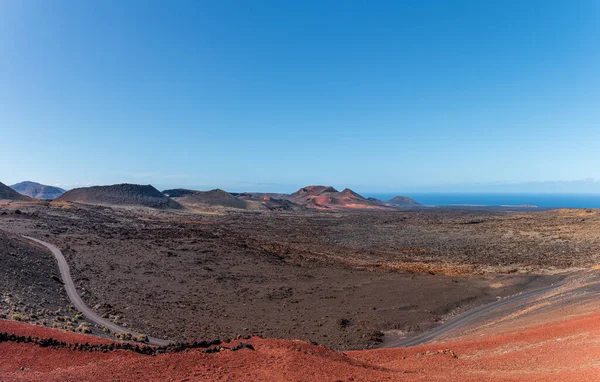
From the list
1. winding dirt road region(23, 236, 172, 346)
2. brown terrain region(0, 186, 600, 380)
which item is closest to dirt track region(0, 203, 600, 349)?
brown terrain region(0, 186, 600, 380)

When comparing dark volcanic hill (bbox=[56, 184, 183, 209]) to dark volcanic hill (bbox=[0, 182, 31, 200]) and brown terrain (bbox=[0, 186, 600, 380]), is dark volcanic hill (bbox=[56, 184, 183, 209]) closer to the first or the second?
dark volcanic hill (bbox=[0, 182, 31, 200])

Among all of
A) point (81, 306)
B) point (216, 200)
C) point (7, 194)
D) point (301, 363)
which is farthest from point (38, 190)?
point (301, 363)

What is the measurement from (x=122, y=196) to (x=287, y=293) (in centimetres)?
8544

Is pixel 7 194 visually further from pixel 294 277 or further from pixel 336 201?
pixel 336 201

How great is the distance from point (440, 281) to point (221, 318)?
53.1 ft

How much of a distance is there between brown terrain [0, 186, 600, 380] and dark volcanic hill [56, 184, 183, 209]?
48.7 meters

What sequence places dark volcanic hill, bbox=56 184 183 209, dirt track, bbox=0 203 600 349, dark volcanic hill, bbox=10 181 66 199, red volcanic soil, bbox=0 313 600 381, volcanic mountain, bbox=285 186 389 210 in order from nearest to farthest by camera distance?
red volcanic soil, bbox=0 313 600 381 → dirt track, bbox=0 203 600 349 → dark volcanic hill, bbox=56 184 183 209 → volcanic mountain, bbox=285 186 389 210 → dark volcanic hill, bbox=10 181 66 199

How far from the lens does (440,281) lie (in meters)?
26.4

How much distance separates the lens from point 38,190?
184500 mm

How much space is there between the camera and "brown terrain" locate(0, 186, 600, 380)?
1037 centimetres

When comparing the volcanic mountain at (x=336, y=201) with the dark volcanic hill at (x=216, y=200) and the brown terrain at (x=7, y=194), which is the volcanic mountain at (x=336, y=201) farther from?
the brown terrain at (x=7, y=194)

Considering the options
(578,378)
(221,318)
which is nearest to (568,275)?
(578,378)

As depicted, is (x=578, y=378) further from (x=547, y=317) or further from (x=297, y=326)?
(x=297, y=326)

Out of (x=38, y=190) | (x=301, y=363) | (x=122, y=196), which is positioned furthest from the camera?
(x=38, y=190)
